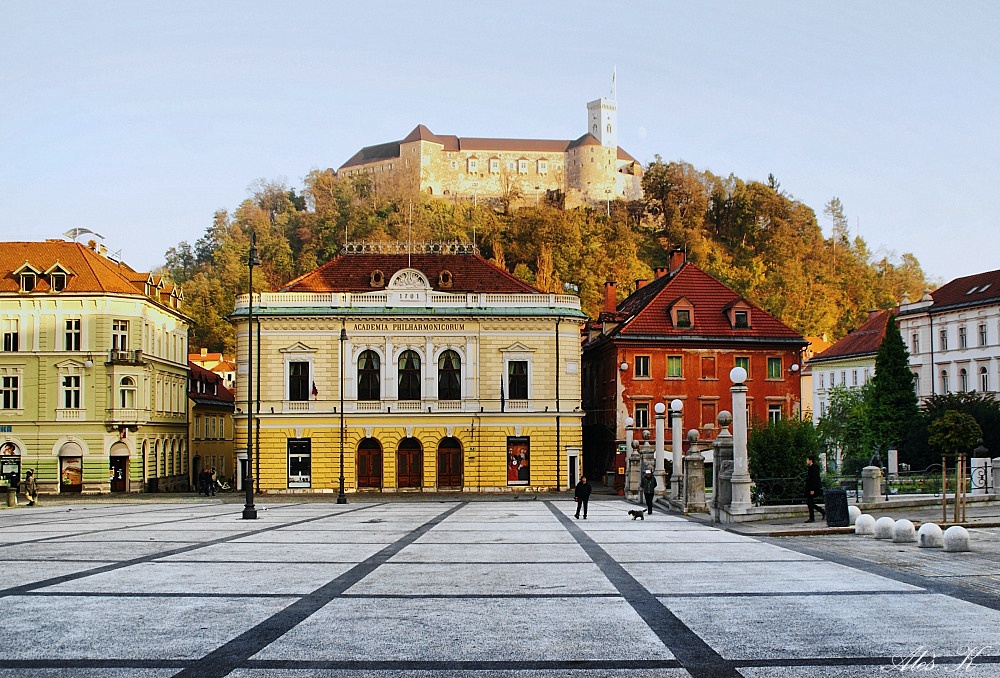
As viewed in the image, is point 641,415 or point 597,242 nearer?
point 641,415

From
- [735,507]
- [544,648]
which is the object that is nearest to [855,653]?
Result: [544,648]

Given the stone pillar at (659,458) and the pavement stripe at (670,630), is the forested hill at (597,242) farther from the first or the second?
the pavement stripe at (670,630)

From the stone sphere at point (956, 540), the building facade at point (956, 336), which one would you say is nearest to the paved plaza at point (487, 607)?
the stone sphere at point (956, 540)

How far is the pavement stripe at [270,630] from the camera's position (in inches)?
381

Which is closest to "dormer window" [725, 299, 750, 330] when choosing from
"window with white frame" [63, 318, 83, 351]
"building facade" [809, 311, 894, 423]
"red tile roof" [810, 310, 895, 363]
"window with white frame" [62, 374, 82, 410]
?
"building facade" [809, 311, 894, 423]

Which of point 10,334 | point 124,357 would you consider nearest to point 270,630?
point 124,357

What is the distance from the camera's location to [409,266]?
5466cm

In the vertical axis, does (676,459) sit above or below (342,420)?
below

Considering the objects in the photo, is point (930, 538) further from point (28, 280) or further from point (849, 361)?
point (849, 361)

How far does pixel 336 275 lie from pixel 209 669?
45549mm

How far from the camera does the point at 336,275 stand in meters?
54.4

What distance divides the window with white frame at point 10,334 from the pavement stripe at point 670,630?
4356 centimetres

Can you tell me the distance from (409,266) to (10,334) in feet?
65.9

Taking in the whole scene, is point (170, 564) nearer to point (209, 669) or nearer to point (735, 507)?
point (209, 669)
